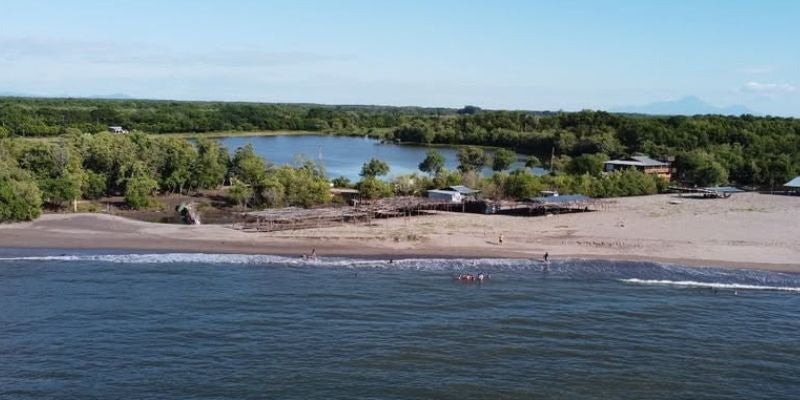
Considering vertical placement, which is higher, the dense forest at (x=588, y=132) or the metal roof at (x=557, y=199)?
the dense forest at (x=588, y=132)

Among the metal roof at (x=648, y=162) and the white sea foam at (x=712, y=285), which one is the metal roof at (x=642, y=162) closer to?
the metal roof at (x=648, y=162)

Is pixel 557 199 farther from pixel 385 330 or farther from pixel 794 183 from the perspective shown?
pixel 385 330

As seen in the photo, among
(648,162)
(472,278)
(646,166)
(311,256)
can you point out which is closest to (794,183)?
(646,166)

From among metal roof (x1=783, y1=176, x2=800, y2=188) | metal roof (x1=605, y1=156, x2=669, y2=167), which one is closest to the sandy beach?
metal roof (x1=783, y1=176, x2=800, y2=188)

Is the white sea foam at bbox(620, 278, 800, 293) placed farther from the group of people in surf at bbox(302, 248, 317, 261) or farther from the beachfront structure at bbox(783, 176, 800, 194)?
the beachfront structure at bbox(783, 176, 800, 194)

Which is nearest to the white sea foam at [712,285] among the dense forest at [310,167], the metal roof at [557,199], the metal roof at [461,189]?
the metal roof at [557,199]

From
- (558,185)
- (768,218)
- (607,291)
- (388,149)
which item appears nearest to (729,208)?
(768,218)
